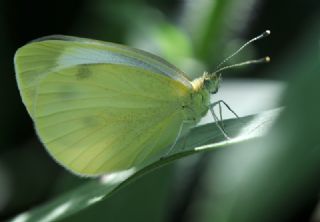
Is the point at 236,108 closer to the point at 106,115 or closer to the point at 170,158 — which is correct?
the point at 106,115

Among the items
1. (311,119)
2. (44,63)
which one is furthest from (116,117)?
(311,119)

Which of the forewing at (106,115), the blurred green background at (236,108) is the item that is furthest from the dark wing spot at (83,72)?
the blurred green background at (236,108)

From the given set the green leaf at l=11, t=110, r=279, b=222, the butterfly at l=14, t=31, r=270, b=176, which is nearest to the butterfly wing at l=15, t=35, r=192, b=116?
the butterfly at l=14, t=31, r=270, b=176

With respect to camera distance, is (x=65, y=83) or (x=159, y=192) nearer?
(x=159, y=192)

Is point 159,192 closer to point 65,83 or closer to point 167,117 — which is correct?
point 167,117

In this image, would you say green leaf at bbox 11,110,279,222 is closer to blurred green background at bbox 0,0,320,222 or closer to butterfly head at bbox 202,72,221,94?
blurred green background at bbox 0,0,320,222

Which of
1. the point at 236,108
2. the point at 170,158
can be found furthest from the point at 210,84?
the point at 170,158

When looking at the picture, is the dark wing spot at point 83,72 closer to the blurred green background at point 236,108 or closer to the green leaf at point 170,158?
the green leaf at point 170,158
